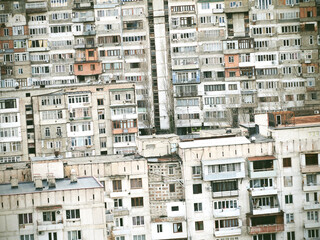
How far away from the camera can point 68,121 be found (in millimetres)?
60562

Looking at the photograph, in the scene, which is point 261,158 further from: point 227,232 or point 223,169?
point 227,232

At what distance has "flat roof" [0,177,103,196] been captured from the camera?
36.9 metres

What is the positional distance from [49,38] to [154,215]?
34.7 m

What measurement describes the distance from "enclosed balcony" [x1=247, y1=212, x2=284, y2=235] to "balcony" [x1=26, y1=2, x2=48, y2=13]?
37.5 m

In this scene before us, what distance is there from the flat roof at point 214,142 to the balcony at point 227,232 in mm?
4953

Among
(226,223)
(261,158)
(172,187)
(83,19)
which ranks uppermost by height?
(83,19)

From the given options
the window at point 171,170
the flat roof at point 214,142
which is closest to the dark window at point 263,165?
the flat roof at point 214,142

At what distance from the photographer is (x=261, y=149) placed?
43.0 metres

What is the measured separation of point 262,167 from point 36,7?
3748 cm

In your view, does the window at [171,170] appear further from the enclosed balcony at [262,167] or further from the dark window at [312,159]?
the dark window at [312,159]

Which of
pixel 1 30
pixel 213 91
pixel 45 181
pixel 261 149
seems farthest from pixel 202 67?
pixel 45 181

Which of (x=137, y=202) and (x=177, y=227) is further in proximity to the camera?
(x=177, y=227)

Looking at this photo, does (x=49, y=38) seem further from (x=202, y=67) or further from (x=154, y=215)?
(x=154, y=215)

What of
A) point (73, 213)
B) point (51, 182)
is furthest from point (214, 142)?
point (73, 213)
